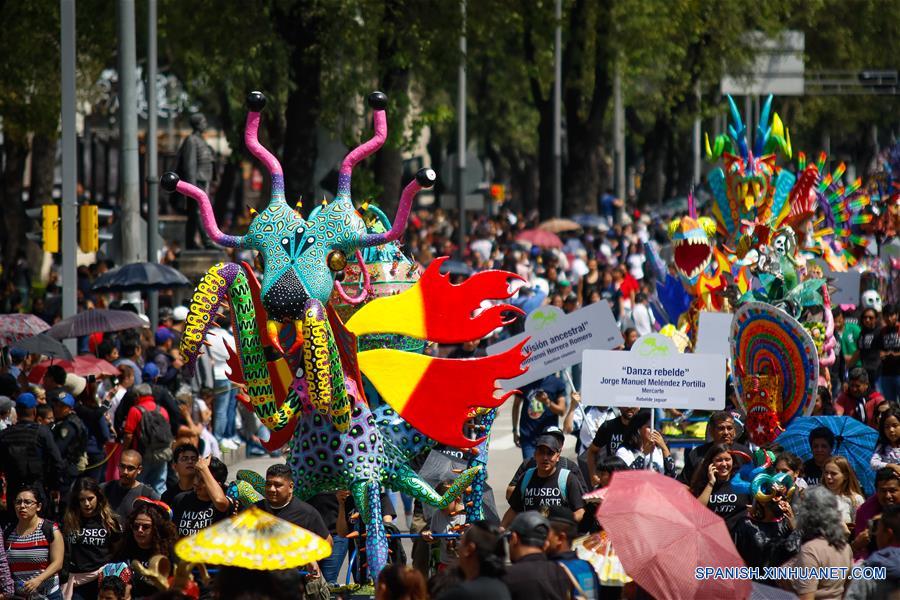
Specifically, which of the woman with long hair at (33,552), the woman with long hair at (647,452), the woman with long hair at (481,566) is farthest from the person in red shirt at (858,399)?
the woman with long hair at (481,566)

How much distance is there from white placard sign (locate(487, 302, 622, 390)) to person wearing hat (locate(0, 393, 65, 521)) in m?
3.48

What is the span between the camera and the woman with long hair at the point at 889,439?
41.0ft

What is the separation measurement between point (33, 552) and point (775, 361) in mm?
6462

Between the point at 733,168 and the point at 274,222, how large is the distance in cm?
892

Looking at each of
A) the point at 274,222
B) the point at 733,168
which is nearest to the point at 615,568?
the point at 274,222

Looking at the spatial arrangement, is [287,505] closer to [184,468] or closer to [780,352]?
[184,468]

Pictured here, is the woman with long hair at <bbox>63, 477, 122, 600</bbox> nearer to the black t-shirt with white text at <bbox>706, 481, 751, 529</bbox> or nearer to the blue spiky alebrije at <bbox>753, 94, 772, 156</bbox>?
the black t-shirt with white text at <bbox>706, 481, 751, 529</bbox>

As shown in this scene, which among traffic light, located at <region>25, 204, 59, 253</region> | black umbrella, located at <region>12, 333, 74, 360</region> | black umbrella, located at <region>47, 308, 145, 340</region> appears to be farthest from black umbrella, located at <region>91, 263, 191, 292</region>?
black umbrella, located at <region>12, 333, 74, 360</region>

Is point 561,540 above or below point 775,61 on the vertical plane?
below

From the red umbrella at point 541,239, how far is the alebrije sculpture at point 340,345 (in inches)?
826

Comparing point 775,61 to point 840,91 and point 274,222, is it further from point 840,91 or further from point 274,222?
point 274,222

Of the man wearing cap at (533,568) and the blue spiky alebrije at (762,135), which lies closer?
the man wearing cap at (533,568)

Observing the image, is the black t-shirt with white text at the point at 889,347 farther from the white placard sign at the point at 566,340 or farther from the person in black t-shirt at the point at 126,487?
the person in black t-shirt at the point at 126,487

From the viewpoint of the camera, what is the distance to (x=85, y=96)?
37375 millimetres
